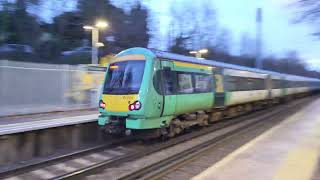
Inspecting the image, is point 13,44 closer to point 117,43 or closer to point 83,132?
point 117,43

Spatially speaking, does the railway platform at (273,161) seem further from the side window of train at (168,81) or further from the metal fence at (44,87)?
the metal fence at (44,87)

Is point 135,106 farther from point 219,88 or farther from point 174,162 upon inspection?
point 219,88

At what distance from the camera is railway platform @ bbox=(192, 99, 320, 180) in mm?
8289

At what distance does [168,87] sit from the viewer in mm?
13297

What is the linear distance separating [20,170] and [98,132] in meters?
5.30

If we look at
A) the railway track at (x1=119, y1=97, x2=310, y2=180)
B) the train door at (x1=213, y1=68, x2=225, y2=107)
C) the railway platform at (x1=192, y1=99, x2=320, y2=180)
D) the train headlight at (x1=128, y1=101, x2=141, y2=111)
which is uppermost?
the train door at (x1=213, y1=68, x2=225, y2=107)

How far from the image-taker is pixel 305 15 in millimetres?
9266

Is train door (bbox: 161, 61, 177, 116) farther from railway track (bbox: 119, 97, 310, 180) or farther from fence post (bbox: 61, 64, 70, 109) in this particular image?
fence post (bbox: 61, 64, 70, 109)

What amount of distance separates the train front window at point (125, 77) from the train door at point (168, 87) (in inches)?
32.7

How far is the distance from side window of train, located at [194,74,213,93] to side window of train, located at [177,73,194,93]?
49cm

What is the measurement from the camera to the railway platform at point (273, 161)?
27.2 feet

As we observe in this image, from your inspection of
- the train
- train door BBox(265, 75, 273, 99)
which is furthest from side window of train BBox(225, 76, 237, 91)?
train door BBox(265, 75, 273, 99)

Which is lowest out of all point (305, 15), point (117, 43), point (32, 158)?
point (32, 158)

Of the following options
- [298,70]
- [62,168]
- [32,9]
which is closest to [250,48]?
[298,70]
